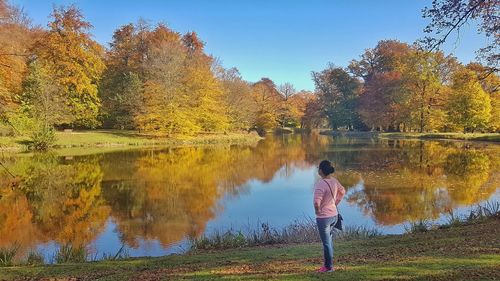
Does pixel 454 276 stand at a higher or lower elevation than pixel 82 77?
lower

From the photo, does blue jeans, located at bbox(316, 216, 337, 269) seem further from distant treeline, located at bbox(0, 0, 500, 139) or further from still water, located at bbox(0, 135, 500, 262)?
distant treeline, located at bbox(0, 0, 500, 139)

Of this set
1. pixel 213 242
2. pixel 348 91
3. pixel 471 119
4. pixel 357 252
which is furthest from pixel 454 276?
pixel 348 91

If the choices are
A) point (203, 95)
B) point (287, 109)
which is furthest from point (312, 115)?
point (203, 95)

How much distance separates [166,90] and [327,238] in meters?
41.4

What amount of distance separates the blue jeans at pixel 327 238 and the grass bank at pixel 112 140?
3193cm

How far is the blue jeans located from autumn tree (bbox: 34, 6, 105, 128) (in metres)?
41.2

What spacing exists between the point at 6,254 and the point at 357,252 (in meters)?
6.94

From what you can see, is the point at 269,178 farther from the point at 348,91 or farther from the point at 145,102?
the point at 348,91

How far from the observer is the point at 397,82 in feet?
204

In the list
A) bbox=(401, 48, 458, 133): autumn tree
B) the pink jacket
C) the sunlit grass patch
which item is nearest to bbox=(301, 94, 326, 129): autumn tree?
bbox=(401, 48, 458, 133): autumn tree

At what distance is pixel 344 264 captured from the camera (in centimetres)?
A: 642

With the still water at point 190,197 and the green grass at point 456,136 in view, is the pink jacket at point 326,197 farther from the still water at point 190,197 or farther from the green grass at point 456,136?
the green grass at point 456,136

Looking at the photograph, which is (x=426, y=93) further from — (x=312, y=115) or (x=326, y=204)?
(x=326, y=204)

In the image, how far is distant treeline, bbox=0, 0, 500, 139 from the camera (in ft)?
134
